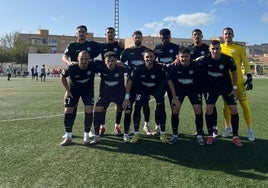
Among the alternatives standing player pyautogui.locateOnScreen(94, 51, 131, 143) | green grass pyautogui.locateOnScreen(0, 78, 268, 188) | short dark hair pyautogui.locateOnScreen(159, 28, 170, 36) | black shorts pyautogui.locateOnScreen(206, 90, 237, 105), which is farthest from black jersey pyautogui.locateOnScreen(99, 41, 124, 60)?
black shorts pyautogui.locateOnScreen(206, 90, 237, 105)

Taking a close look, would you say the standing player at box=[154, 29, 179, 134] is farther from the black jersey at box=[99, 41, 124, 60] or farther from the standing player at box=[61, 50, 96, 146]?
the standing player at box=[61, 50, 96, 146]

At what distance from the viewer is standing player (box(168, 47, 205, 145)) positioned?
6086 millimetres

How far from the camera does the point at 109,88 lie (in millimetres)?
6566

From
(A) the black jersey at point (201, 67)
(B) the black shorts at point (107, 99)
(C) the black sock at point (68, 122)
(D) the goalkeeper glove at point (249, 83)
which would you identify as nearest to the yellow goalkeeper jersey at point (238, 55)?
(D) the goalkeeper glove at point (249, 83)

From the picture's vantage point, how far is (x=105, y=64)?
653 centimetres

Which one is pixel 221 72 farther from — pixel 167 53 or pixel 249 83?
pixel 167 53

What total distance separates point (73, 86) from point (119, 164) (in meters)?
2.24

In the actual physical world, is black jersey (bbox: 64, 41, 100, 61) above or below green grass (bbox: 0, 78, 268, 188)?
above

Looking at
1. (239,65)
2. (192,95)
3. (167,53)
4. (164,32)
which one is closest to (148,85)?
(192,95)

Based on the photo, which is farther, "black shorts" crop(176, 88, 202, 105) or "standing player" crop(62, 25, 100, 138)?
"standing player" crop(62, 25, 100, 138)

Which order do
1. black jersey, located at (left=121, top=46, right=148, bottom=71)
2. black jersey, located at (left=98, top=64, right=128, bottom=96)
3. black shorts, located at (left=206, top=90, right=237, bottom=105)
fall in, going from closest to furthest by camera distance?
1. black shorts, located at (left=206, top=90, right=237, bottom=105)
2. black jersey, located at (left=98, top=64, right=128, bottom=96)
3. black jersey, located at (left=121, top=46, right=148, bottom=71)

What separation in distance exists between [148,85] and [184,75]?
757 mm

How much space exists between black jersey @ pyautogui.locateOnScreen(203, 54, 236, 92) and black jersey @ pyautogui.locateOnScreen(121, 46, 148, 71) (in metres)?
1.59

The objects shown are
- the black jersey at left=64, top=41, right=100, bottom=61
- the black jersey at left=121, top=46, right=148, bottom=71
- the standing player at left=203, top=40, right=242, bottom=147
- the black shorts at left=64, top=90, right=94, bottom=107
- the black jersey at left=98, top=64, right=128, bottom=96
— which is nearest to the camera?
the standing player at left=203, top=40, right=242, bottom=147
